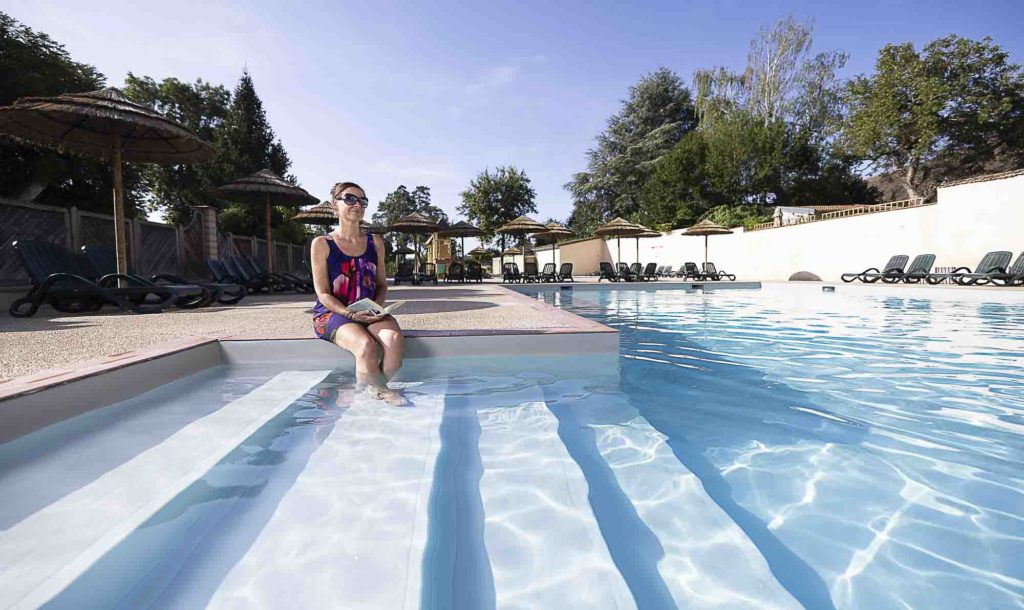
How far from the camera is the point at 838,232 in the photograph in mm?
17031

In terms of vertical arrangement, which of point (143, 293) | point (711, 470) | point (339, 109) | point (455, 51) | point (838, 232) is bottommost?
point (711, 470)

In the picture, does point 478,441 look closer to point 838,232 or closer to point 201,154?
point 201,154

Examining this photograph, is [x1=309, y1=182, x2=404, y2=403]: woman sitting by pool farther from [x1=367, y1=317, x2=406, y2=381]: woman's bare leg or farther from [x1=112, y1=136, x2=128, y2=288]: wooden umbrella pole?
[x1=112, y1=136, x2=128, y2=288]: wooden umbrella pole

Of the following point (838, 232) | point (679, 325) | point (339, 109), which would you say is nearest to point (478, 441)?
point (679, 325)

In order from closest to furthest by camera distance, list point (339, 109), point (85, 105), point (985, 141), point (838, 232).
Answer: point (85, 105)
point (339, 109)
point (838, 232)
point (985, 141)

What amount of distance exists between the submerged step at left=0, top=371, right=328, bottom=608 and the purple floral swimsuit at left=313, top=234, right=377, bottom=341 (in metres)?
0.80

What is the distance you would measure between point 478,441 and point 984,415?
297cm

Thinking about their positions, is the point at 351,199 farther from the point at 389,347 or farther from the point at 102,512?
the point at 102,512

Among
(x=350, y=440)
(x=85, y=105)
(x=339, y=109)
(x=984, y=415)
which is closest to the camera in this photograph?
(x=350, y=440)

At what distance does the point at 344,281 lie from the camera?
3162 mm

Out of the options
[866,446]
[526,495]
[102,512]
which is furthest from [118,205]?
[866,446]

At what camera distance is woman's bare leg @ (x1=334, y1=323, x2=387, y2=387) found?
2957 millimetres

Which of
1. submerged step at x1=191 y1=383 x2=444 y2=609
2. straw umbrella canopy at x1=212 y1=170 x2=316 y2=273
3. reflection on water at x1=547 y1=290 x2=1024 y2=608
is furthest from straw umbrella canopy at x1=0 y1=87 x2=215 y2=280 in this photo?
reflection on water at x1=547 y1=290 x2=1024 y2=608

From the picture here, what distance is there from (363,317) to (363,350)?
248mm
